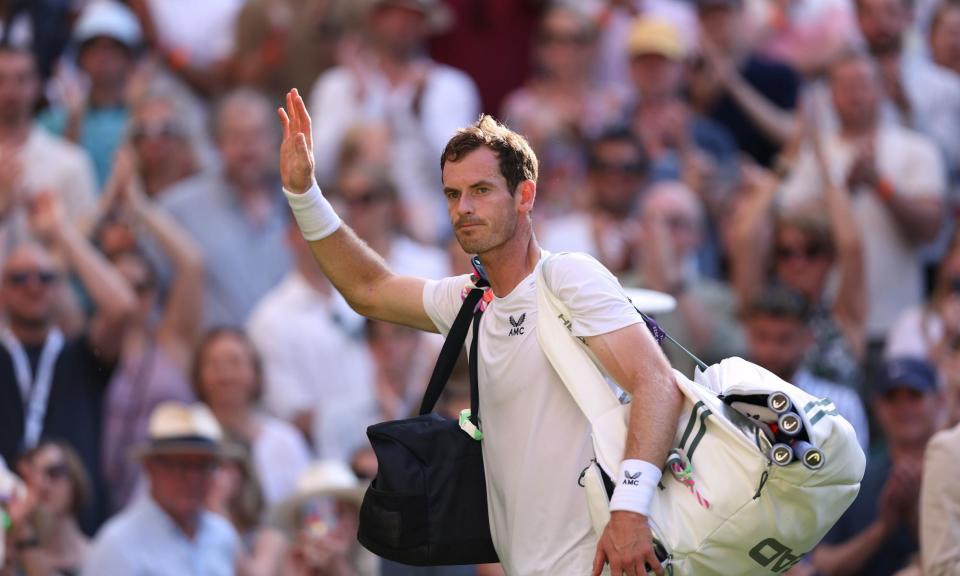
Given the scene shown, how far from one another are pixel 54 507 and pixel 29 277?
1.51 m

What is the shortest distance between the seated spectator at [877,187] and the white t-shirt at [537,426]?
5390 millimetres

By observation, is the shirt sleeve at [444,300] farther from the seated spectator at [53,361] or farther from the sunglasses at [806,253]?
the sunglasses at [806,253]

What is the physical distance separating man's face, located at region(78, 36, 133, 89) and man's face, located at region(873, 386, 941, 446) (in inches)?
223

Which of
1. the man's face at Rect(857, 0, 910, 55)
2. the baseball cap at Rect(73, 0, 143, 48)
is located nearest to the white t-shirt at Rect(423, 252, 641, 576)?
the baseball cap at Rect(73, 0, 143, 48)

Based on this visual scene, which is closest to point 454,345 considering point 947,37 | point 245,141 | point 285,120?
point 285,120

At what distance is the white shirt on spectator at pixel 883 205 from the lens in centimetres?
1142

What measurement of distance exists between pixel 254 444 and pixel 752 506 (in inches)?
188

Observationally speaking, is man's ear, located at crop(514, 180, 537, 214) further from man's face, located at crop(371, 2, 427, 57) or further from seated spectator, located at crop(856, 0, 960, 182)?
seated spectator, located at crop(856, 0, 960, 182)

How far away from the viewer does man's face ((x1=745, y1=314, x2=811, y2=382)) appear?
9.73 m

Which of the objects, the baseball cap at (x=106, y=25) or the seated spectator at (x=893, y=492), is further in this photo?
the baseball cap at (x=106, y=25)

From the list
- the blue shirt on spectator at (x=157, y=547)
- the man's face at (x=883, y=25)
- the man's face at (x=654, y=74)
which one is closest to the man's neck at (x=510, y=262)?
the blue shirt on spectator at (x=157, y=547)

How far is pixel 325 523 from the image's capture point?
30.3 feet

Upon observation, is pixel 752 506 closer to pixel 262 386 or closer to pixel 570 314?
pixel 570 314

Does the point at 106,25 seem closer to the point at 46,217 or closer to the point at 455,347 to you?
the point at 46,217
